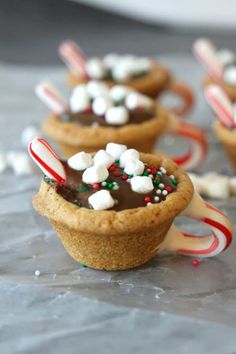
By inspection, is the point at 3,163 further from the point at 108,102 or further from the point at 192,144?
the point at 192,144

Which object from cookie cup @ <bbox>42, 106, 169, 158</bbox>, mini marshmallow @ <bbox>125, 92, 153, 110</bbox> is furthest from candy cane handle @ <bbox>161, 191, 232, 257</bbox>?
mini marshmallow @ <bbox>125, 92, 153, 110</bbox>

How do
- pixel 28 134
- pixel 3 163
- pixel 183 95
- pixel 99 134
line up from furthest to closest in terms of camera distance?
pixel 183 95, pixel 28 134, pixel 3 163, pixel 99 134

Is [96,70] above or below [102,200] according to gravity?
below

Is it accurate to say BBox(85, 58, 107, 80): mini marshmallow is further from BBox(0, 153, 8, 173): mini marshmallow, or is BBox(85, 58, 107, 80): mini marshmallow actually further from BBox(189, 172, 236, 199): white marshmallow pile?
BBox(189, 172, 236, 199): white marshmallow pile

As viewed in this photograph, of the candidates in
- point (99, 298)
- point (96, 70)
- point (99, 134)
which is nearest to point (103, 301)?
point (99, 298)

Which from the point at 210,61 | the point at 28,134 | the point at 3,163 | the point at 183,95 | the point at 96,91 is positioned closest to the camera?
the point at 96,91

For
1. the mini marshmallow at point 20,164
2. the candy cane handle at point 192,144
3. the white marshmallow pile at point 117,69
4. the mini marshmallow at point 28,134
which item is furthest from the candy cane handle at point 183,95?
the mini marshmallow at point 20,164
